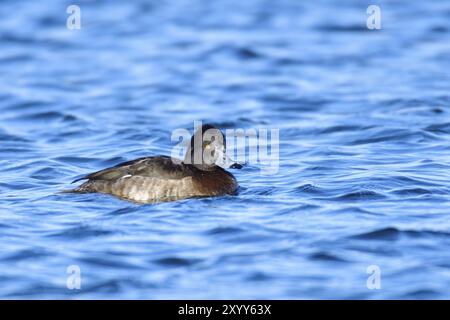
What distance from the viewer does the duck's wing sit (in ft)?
38.5

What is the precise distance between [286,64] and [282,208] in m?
11.8

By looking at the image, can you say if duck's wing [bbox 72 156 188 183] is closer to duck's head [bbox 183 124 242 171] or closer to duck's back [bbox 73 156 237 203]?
duck's back [bbox 73 156 237 203]

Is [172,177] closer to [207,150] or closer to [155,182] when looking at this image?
[155,182]

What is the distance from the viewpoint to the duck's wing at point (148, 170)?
11.7 meters

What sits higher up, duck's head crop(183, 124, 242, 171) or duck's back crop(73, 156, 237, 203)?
duck's head crop(183, 124, 242, 171)

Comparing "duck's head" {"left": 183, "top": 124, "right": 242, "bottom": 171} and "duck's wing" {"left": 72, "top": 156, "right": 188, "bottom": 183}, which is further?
"duck's head" {"left": 183, "top": 124, "right": 242, "bottom": 171}

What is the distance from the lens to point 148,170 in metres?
11.7

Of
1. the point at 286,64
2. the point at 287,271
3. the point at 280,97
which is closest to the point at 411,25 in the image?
the point at 286,64

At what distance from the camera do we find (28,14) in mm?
28203

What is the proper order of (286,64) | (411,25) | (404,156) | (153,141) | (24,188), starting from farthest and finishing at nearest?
(411,25) < (286,64) < (153,141) < (404,156) < (24,188)

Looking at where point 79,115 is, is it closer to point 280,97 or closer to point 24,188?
point 280,97

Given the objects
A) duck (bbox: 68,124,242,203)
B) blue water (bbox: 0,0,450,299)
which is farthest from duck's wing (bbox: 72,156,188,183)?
blue water (bbox: 0,0,450,299)

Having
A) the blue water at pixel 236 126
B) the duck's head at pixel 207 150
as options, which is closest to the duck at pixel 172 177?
the duck's head at pixel 207 150

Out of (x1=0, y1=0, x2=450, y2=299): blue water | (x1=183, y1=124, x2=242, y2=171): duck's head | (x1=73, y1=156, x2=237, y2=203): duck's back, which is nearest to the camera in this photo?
(x1=0, y1=0, x2=450, y2=299): blue water
